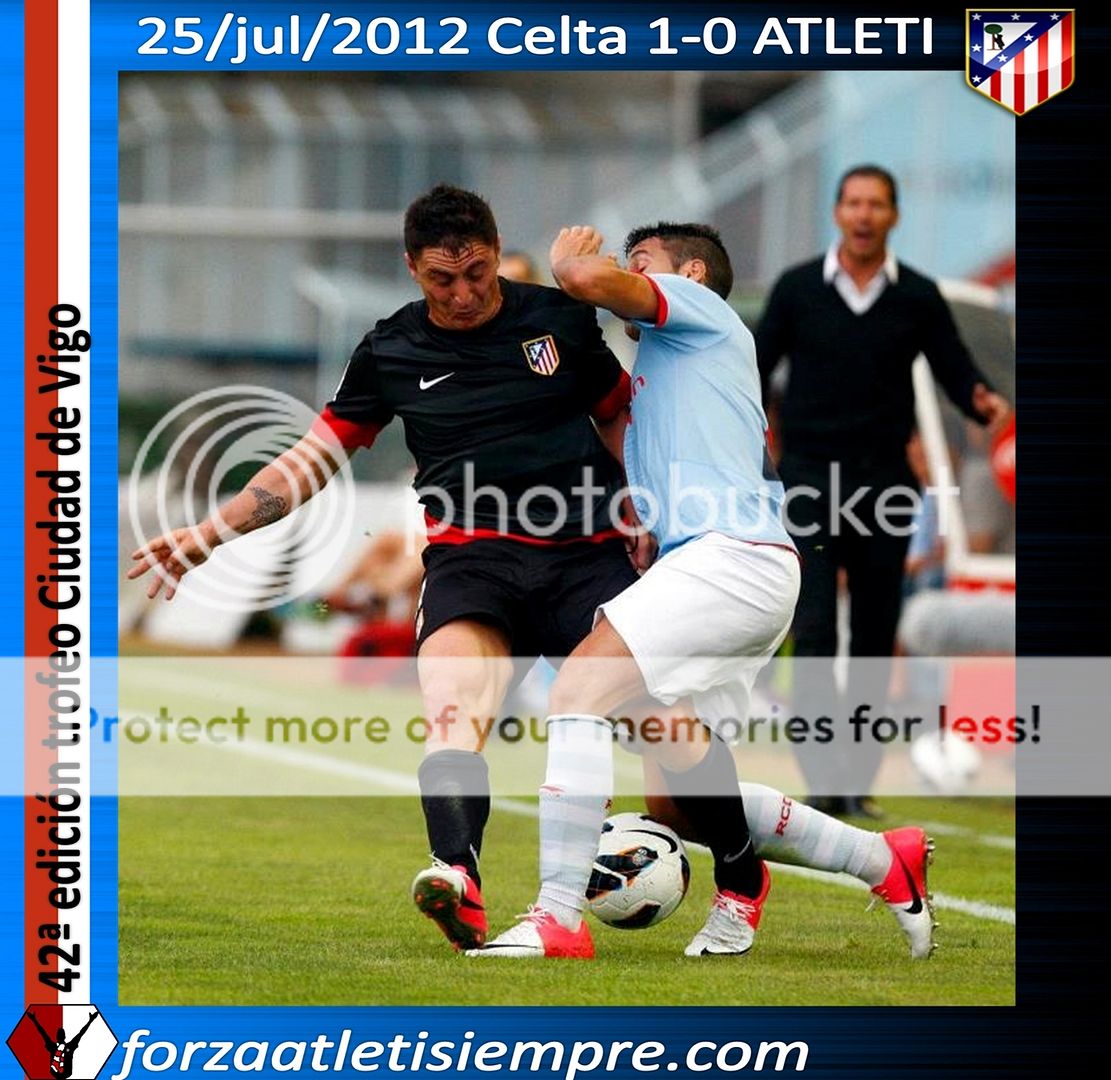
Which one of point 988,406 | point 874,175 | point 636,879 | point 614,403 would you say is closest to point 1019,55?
point 614,403

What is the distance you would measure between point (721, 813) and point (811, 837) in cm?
32

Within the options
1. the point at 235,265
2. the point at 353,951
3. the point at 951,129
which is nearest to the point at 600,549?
the point at 353,951

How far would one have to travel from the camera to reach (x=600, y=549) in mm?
6727

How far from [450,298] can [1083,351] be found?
2.08 metres

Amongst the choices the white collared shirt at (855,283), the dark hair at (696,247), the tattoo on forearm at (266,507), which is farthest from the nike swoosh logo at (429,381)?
the white collared shirt at (855,283)

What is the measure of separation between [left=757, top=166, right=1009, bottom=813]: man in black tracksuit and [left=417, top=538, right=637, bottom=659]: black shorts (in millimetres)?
3652

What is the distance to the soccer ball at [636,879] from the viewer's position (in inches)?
253

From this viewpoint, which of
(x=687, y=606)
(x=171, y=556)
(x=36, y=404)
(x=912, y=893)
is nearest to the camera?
(x=36, y=404)

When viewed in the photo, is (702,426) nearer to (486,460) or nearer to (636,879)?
(486,460)

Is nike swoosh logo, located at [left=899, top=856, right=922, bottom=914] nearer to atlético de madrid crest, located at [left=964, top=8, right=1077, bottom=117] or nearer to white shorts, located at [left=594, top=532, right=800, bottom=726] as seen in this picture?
white shorts, located at [left=594, top=532, right=800, bottom=726]

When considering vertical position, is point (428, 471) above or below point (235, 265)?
below

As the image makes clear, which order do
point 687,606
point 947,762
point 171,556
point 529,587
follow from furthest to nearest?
point 947,762 → point 529,587 → point 171,556 → point 687,606

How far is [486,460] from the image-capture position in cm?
664

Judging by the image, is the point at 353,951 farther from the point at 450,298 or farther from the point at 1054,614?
the point at 1054,614
